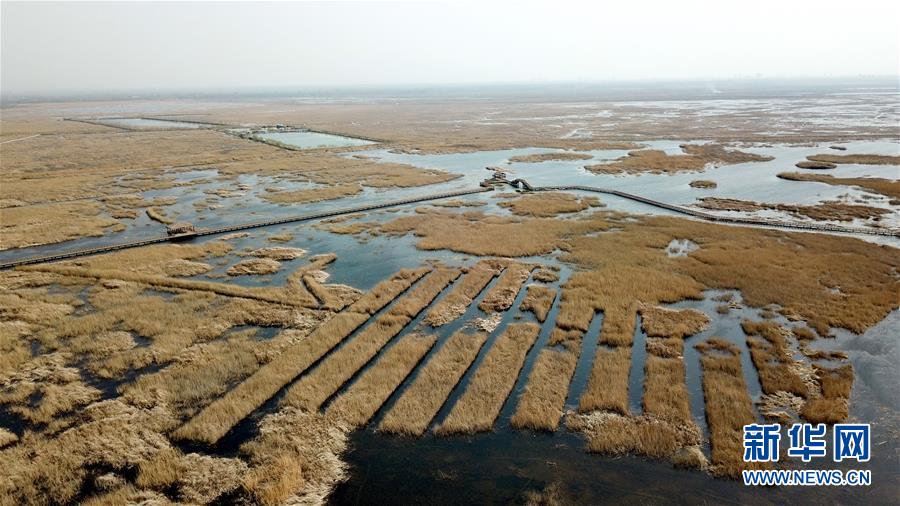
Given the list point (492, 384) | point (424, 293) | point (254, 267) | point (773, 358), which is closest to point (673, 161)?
point (773, 358)

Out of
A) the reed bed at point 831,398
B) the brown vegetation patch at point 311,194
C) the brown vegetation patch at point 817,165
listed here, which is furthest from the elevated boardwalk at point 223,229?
the brown vegetation patch at point 817,165

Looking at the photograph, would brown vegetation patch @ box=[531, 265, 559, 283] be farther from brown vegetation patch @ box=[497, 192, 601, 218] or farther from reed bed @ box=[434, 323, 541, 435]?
brown vegetation patch @ box=[497, 192, 601, 218]

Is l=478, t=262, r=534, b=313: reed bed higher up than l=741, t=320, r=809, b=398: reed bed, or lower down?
higher up

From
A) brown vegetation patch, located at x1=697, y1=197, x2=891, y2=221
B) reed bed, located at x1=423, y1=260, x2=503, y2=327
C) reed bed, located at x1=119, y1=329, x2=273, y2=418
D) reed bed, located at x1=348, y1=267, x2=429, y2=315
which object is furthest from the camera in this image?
brown vegetation patch, located at x1=697, y1=197, x2=891, y2=221

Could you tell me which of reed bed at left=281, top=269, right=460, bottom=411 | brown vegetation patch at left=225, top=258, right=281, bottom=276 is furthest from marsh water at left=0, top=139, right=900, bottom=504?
reed bed at left=281, top=269, right=460, bottom=411

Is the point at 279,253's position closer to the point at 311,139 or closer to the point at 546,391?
the point at 546,391

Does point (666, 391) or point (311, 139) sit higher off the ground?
point (311, 139)
